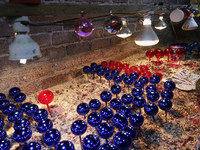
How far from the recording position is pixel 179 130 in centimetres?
79

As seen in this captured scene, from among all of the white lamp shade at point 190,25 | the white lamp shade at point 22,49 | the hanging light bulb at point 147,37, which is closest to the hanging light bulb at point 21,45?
the white lamp shade at point 22,49

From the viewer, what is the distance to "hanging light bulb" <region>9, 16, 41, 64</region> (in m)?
0.59

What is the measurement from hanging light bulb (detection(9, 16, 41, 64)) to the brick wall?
46cm

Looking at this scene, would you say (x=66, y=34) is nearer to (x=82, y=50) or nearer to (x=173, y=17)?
(x=82, y=50)

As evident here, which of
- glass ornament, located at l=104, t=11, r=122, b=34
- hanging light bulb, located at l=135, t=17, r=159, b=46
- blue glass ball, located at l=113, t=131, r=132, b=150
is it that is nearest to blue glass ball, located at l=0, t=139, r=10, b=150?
blue glass ball, located at l=113, t=131, r=132, b=150

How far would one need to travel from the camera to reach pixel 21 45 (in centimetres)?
60

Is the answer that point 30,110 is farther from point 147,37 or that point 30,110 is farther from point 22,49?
point 147,37

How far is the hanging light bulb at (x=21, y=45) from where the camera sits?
1.93 ft

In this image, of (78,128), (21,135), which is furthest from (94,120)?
(21,135)

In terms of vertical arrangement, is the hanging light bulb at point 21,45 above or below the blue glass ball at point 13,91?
above

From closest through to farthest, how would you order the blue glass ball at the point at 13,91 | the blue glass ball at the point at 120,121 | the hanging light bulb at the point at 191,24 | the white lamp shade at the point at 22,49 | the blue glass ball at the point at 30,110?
the white lamp shade at the point at 22,49, the blue glass ball at the point at 120,121, the blue glass ball at the point at 30,110, the blue glass ball at the point at 13,91, the hanging light bulb at the point at 191,24

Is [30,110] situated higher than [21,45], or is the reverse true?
[21,45]

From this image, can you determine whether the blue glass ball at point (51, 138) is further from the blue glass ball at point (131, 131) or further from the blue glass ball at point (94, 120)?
the blue glass ball at point (131, 131)

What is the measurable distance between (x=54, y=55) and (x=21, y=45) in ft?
2.28
